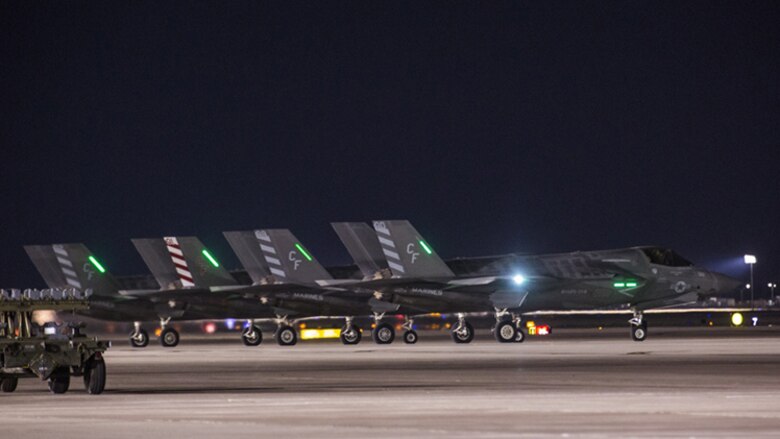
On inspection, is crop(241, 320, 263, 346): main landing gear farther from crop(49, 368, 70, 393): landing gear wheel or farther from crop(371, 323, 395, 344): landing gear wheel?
crop(49, 368, 70, 393): landing gear wheel

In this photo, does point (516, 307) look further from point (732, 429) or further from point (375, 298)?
point (732, 429)

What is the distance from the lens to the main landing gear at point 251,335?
65.2 meters

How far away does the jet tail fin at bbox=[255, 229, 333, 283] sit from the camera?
218 feet

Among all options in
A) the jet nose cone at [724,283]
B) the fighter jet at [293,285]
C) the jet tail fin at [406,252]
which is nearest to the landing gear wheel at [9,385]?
the jet tail fin at [406,252]

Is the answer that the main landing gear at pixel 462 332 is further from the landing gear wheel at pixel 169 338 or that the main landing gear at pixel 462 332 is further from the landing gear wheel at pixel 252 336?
the landing gear wheel at pixel 169 338

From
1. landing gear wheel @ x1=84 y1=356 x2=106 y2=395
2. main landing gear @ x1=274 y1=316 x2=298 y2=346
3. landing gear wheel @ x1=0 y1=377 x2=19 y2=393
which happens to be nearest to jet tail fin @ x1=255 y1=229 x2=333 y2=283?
main landing gear @ x1=274 y1=316 x2=298 y2=346

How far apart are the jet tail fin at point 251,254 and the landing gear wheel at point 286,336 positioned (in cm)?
377

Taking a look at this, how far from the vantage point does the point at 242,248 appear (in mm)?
68500

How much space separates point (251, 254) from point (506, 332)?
15198 mm

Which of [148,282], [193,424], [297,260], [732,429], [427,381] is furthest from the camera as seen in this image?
[148,282]

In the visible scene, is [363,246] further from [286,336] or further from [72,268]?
[72,268]

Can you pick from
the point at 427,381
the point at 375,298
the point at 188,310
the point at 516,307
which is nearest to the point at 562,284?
the point at 516,307

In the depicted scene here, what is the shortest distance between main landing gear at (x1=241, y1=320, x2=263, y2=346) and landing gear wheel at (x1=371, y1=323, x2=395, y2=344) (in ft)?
20.2

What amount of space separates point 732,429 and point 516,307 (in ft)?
136
